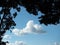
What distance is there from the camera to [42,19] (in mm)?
13938

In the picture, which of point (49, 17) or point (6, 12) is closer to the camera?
point (49, 17)

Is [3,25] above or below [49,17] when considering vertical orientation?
above

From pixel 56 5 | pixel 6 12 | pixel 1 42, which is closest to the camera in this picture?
pixel 56 5

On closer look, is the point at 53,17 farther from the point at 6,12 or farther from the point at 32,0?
the point at 6,12

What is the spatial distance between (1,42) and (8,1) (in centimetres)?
764

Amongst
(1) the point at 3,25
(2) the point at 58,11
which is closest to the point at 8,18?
(1) the point at 3,25

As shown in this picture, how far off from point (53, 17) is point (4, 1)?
4.08m

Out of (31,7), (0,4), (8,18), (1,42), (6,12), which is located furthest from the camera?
(1,42)

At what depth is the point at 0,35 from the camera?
22.6 metres

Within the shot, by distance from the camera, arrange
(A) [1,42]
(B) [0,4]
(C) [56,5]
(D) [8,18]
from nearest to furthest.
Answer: (C) [56,5], (B) [0,4], (D) [8,18], (A) [1,42]

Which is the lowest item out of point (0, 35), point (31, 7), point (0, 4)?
point (31, 7)

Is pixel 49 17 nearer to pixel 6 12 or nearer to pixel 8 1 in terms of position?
pixel 8 1

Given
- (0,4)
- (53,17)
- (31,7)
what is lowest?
(53,17)

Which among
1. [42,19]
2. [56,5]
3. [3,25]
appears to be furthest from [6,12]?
[56,5]
